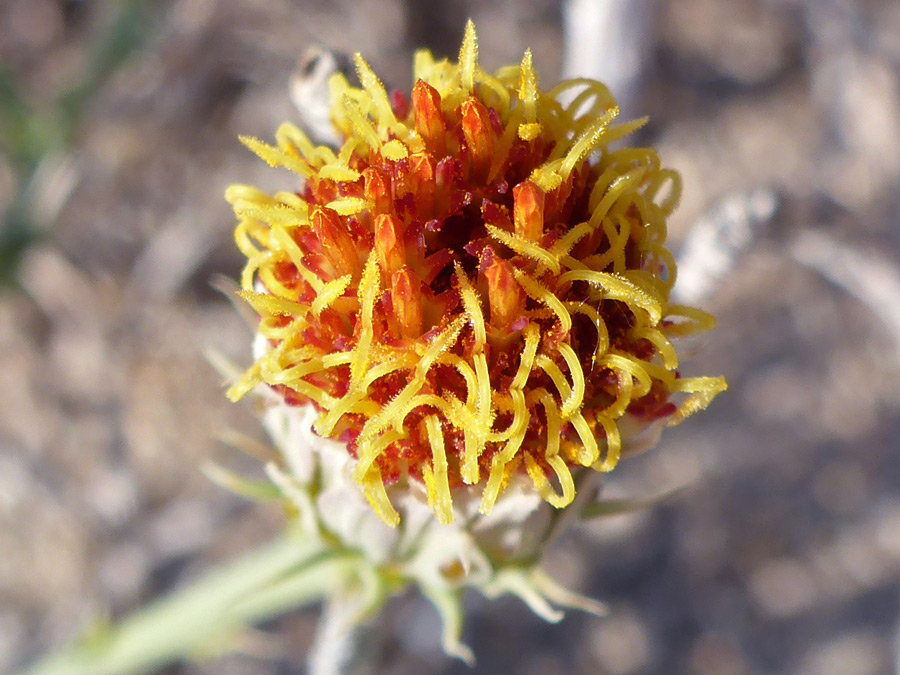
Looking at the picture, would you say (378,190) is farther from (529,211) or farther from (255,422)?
(255,422)

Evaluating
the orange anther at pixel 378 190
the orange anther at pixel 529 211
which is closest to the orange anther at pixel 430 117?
the orange anther at pixel 378 190

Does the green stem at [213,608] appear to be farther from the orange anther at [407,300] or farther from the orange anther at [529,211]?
the orange anther at [529,211]

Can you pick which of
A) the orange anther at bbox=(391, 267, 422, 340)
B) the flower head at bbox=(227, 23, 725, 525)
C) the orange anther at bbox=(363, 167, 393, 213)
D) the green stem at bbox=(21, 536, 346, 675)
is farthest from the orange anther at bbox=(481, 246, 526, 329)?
the green stem at bbox=(21, 536, 346, 675)

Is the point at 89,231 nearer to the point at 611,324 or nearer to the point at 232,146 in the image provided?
the point at 232,146

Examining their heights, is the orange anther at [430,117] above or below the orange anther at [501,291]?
above

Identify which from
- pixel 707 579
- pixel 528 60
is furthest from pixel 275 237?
pixel 707 579

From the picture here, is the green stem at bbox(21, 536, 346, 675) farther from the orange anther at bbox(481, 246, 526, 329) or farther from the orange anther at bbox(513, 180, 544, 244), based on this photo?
the orange anther at bbox(513, 180, 544, 244)
